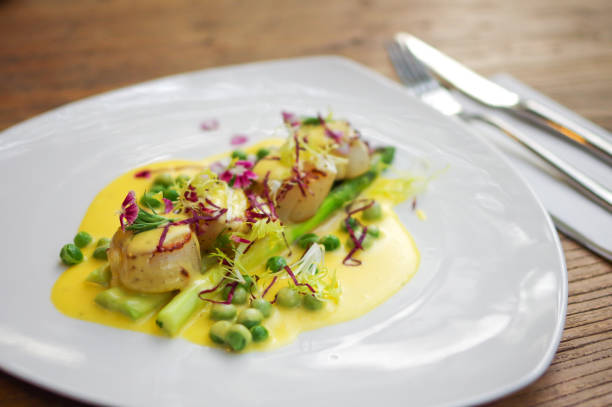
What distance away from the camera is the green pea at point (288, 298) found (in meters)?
3.36

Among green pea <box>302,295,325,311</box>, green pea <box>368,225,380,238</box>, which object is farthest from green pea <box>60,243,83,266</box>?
green pea <box>368,225,380,238</box>

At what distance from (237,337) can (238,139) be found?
2.33 meters

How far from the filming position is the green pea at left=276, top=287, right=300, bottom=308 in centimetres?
336

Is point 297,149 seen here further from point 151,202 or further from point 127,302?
point 127,302

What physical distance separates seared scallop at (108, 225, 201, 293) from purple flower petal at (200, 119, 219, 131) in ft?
5.73

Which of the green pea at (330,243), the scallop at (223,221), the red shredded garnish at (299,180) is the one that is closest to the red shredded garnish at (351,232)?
the green pea at (330,243)

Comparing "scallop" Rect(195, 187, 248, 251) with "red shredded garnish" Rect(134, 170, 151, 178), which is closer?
"scallop" Rect(195, 187, 248, 251)

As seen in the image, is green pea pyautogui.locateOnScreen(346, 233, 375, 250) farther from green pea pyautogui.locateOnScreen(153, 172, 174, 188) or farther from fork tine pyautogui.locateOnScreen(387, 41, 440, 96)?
fork tine pyautogui.locateOnScreen(387, 41, 440, 96)

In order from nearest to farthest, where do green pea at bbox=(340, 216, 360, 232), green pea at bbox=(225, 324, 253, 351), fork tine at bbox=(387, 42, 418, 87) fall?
1. green pea at bbox=(225, 324, 253, 351)
2. green pea at bbox=(340, 216, 360, 232)
3. fork tine at bbox=(387, 42, 418, 87)

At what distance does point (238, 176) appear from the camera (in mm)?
3984

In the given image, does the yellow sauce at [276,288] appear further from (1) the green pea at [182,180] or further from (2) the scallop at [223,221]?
(2) the scallop at [223,221]

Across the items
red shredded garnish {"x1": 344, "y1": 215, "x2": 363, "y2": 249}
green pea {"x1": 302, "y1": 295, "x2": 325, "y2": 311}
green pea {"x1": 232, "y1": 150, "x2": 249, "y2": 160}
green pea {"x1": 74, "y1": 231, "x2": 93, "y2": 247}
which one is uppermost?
green pea {"x1": 74, "y1": 231, "x2": 93, "y2": 247}

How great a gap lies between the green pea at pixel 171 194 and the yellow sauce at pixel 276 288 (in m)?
0.39

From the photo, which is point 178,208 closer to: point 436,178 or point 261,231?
point 261,231
